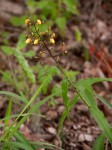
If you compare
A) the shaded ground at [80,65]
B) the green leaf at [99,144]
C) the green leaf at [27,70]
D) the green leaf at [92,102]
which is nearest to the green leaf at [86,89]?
the green leaf at [92,102]

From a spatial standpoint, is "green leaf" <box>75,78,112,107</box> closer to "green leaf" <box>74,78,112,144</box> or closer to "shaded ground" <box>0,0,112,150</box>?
"green leaf" <box>74,78,112,144</box>

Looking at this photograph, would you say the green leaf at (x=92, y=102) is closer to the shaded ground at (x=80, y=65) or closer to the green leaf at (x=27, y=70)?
the shaded ground at (x=80, y=65)

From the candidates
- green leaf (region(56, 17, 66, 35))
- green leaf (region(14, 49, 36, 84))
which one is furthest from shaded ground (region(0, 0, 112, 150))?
green leaf (region(14, 49, 36, 84))

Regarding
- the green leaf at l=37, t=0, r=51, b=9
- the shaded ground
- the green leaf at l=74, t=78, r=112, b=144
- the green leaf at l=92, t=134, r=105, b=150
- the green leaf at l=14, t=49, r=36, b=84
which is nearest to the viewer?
the green leaf at l=74, t=78, r=112, b=144

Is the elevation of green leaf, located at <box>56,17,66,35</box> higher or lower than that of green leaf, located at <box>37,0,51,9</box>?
lower

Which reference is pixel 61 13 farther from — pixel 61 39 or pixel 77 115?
A: pixel 77 115

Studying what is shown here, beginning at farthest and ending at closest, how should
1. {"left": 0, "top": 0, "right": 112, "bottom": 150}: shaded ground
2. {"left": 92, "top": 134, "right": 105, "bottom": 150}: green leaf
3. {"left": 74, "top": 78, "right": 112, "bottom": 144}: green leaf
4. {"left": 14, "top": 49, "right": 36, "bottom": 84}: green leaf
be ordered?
{"left": 14, "top": 49, "right": 36, "bottom": 84}: green leaf
{"left": 0, "top": 0, "right": 112, "bottom": 150}: shaded ground
{"left": 92, "top": 134, "right": 105, "bottom": 150}: green leaf
{"left": 74, "top": 78, "right": 112, "bottom": 144}: green leaf

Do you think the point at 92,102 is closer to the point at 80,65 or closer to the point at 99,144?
the point at 99,144

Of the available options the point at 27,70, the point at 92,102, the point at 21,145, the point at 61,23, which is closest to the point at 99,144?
the point at 92,102
